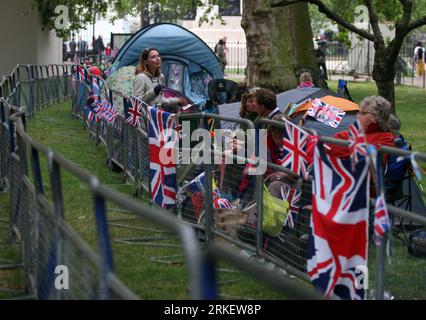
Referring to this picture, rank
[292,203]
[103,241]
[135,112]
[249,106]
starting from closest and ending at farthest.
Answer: [103,241]
[292,203]
[249,106]
[135,112]

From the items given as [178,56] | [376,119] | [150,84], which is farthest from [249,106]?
[178,56]

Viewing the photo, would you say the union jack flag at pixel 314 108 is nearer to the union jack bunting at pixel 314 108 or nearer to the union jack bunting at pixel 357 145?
the union jack bunting at pixel 314 108

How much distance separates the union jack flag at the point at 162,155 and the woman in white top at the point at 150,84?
292 centimetres

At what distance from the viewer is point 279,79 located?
21.1 m

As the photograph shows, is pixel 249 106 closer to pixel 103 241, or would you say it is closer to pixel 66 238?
pixel 66 238

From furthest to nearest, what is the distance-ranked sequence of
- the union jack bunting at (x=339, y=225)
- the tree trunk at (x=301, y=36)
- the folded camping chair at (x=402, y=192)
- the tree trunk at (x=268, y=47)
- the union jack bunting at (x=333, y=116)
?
the tree trunk at (x=301, y=36)
the tree trunk at (x=268, y=47)
the union jack bunting at (x=333, y=116)
the folded camping chair at (x=402, y=192)
the union jack bunting at (x=339, y=225)

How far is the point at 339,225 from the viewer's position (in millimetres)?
5996

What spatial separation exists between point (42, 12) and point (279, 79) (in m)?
16.4

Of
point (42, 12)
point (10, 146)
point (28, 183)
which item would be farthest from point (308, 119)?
point (42, 12)

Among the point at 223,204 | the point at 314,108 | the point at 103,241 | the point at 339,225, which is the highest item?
the point at 103,241

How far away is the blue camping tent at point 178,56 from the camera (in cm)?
2039

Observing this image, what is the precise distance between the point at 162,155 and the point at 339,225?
3.70m

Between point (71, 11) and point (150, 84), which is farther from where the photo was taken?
point (71, 11)

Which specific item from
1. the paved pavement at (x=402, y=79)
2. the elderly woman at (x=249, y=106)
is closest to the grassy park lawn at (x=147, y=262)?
the elderly woman at (x=249, y=106)
